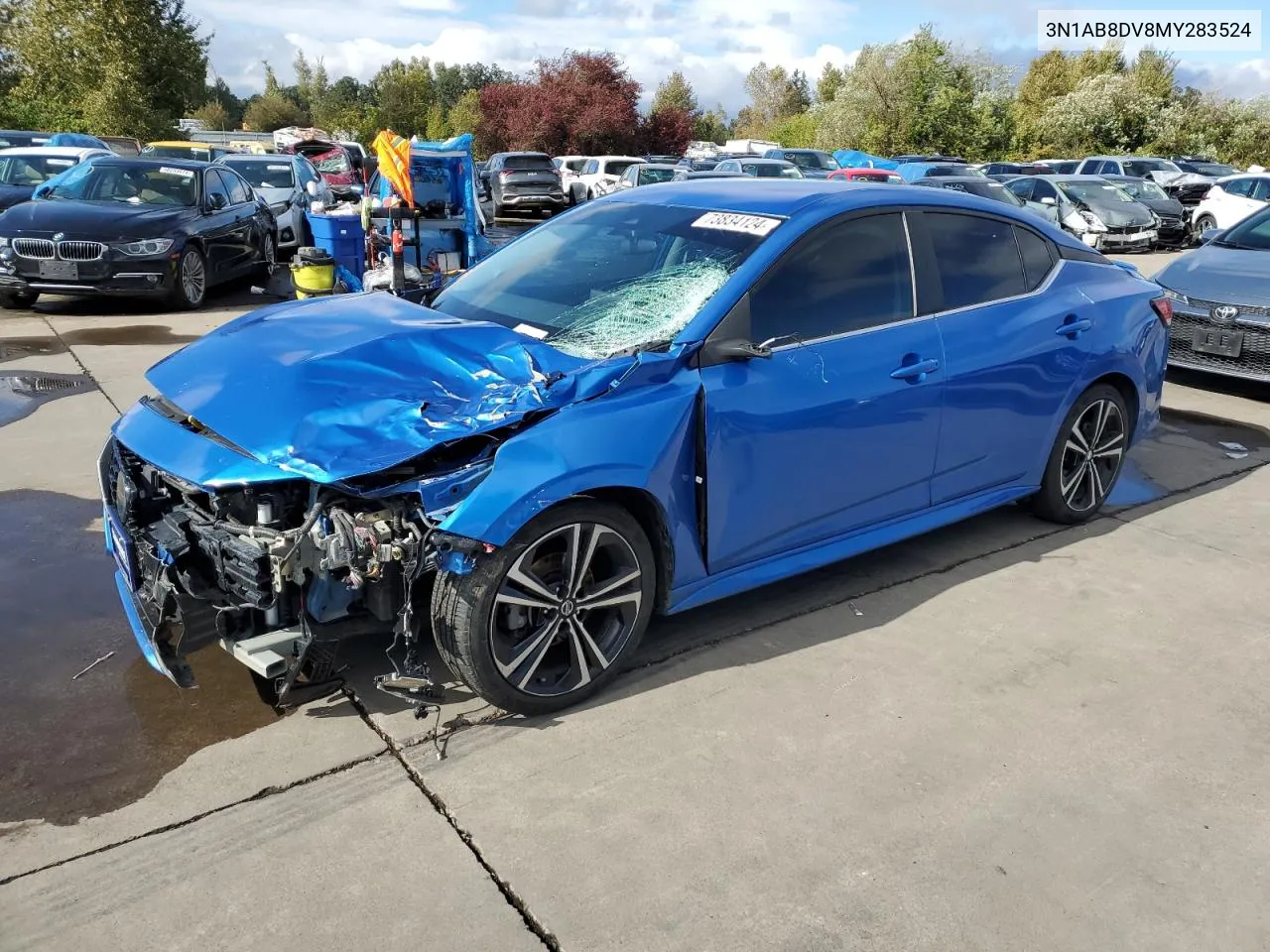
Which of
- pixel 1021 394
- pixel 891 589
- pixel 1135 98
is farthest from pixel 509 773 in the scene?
pixel 1135 98

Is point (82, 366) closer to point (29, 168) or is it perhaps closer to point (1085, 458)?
point (29, 168)

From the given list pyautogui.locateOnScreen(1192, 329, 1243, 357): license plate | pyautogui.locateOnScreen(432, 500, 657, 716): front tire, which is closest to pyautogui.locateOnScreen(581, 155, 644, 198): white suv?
pyautogui.locateOnScreen(1192, 329, 1243, 357): license plate

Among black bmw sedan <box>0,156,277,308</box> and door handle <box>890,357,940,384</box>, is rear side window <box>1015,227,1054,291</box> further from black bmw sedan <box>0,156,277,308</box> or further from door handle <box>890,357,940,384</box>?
black bmw sedan <box>0,156,277,308</box>

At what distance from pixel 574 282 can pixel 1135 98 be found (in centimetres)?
4407

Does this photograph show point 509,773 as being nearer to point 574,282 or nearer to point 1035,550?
point 574,282

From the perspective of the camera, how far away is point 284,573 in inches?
121

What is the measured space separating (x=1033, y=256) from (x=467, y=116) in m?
49.6

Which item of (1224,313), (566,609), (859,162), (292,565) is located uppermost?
(859,162)

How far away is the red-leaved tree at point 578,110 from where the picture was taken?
41656 mm

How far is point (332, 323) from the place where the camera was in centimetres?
389

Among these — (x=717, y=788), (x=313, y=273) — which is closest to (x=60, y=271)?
(x=313, y=273)

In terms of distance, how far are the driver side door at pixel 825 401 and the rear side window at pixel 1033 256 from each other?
0.86m

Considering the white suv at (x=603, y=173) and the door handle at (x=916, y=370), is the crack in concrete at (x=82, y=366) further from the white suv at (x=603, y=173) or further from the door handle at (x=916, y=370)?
the white suv at (x=603, y=173)

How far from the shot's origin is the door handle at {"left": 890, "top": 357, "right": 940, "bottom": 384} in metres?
4.20
